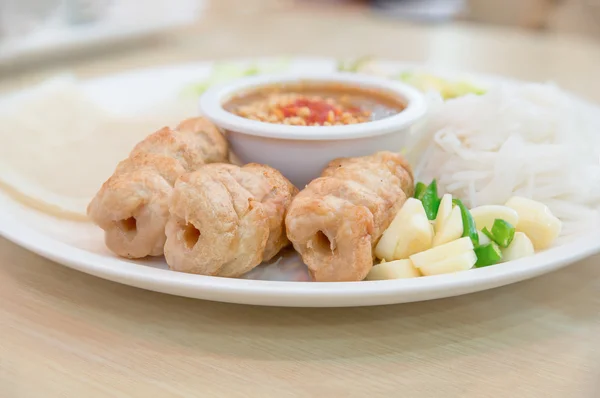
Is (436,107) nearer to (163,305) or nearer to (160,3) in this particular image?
(163,305)

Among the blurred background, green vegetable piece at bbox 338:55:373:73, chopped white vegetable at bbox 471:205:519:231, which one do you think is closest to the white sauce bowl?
chopped white vegetable at bbox 471:205:519:231

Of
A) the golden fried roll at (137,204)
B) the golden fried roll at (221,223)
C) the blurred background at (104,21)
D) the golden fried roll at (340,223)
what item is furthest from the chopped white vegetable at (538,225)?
the blurred background at (104,21)

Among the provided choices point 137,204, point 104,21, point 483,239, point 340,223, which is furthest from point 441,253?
Answer: point 104,21

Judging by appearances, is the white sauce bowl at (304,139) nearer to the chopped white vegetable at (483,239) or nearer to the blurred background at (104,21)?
the chopped white vegetable at (483,239)

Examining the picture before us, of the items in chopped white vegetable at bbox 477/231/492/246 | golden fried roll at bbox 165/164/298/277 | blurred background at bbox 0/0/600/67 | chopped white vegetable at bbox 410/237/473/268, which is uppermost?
golden fried roll at bbox 165/164/298/277

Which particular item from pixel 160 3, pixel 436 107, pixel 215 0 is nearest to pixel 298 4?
pixel 215 0

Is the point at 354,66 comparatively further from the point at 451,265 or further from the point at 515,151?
the point at 451,265

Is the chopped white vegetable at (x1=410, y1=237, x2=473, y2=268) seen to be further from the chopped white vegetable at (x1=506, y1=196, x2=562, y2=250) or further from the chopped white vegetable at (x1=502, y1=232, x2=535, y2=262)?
the chopped white vegetable at (x1=506, y1=196, x2=562, y2=250)
